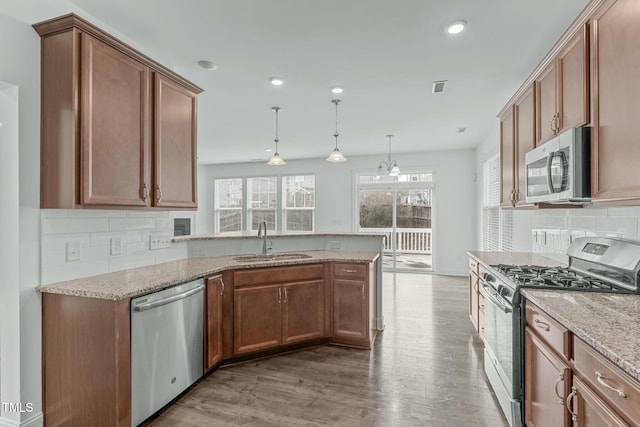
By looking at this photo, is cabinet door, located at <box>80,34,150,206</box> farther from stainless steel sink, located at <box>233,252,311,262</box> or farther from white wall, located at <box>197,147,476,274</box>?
white wall, located at <box>197,147,476,274</box>

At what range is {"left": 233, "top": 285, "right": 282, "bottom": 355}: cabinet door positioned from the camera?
2.73 metres

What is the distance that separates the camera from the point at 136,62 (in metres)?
2.22

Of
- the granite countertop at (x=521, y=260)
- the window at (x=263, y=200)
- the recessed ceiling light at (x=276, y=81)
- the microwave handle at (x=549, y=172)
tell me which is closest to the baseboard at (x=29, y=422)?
the recessed ceiling light at (x=276, y=81)

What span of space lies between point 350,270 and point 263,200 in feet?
19.2

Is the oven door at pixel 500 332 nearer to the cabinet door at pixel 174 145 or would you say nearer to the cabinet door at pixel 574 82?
the cabinet door at pixel 574 82

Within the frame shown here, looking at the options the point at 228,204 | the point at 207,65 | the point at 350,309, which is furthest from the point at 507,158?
the point at 228,204

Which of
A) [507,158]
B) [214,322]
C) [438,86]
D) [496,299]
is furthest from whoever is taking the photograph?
[438,86]

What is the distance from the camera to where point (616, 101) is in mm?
1529

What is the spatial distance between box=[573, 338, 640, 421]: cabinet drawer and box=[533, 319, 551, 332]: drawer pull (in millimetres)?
238

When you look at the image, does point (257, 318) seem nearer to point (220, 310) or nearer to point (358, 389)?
point (220, 310)

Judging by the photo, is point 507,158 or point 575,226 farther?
point 507,158

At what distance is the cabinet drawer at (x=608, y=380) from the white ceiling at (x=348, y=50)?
2.09m

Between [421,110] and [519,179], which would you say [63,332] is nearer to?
[519,179]

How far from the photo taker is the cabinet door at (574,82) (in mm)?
1784
